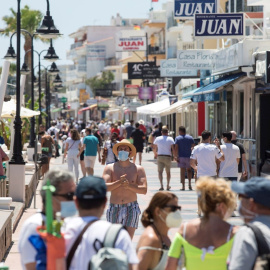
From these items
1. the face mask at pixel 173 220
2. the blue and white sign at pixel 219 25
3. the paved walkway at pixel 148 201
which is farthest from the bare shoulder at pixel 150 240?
the blue and white sign at pixel 219 25

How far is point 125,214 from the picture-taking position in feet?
35.3

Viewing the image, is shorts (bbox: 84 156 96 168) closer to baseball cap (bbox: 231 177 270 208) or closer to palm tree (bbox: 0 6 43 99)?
baseball cap (bbox: 231 177 270 208)

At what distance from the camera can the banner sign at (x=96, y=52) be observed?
5743 inches

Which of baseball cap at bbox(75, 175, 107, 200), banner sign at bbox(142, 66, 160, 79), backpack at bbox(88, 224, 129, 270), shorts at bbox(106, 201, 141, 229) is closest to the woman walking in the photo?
shorts at bbox(106, 201, 141, 229)

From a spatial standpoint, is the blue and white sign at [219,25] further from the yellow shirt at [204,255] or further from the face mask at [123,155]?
the yellow shirt at [204,255]

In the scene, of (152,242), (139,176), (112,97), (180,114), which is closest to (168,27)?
(180,114)

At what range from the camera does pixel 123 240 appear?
5.28 m

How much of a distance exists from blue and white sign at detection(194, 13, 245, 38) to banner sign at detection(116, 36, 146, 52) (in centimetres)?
5310

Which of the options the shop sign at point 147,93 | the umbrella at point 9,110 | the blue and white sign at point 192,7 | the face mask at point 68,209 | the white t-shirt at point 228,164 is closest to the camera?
the face mask at point 68,209

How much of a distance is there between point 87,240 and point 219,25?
2356cm

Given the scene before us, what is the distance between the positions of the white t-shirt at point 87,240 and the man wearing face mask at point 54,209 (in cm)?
9

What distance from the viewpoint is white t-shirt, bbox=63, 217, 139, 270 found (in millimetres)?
5289

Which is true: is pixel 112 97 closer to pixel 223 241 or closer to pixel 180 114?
pixel 180 114

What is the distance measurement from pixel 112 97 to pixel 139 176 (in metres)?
105
